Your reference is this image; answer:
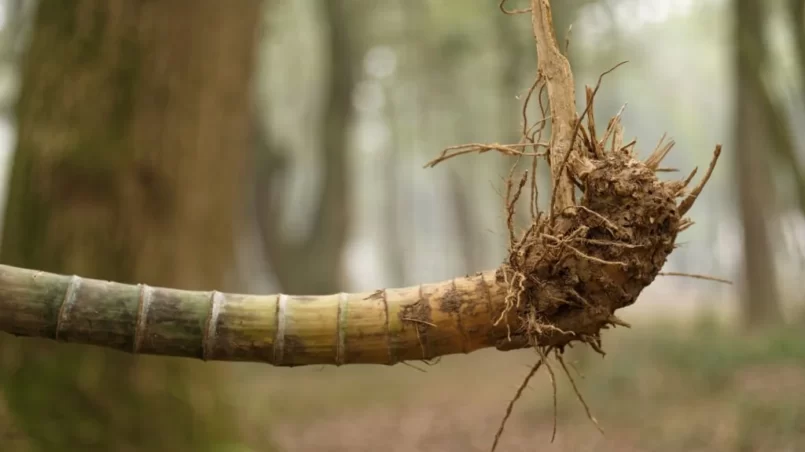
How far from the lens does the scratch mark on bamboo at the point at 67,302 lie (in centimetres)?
191

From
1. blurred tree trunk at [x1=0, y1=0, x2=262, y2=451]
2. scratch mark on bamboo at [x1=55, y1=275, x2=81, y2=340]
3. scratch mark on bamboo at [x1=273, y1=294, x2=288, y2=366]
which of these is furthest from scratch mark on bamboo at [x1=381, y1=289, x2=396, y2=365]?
blurred tree trunk at [x1=0, y1=0, x2=262, y2=451]

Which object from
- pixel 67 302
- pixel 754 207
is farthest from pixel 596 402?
pixel 67 302

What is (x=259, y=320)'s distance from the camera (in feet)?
6.57

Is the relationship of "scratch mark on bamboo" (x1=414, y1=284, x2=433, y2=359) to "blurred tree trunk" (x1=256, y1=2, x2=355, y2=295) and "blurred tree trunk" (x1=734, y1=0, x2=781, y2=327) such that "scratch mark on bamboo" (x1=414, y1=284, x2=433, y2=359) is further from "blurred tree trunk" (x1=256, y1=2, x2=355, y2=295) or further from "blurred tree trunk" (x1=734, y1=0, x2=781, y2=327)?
"blurred tree trunk" (x1=256, y1=2, x2=355, y2=295)

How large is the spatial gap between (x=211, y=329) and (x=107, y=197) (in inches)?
90.8

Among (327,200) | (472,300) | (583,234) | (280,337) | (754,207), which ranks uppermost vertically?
(327,200)

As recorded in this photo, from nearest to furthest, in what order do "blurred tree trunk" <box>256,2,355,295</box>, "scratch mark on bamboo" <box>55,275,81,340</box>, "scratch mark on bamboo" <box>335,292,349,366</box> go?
"scratch mark on bamboo" <box>55,275,81,340</box>
"scratch mark on bamboo" <box>335,292,349,366</box>
"blurred tree trunk" <box>256,2,355,295</box>

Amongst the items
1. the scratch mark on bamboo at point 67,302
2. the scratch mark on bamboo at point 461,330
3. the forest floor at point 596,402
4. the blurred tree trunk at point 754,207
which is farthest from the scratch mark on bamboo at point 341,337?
the blurred tree trunk at point 754,207

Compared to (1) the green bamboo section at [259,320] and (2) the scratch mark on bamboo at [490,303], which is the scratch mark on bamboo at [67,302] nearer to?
(1) the green bamboo section at [259,320]

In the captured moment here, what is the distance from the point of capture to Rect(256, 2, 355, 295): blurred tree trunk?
1174 cm

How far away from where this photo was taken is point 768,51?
5.65m

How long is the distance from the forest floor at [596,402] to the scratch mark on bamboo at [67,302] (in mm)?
2311

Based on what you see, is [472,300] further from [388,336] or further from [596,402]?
[596,402]

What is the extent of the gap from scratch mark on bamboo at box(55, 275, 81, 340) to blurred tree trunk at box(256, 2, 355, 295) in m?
9.55
